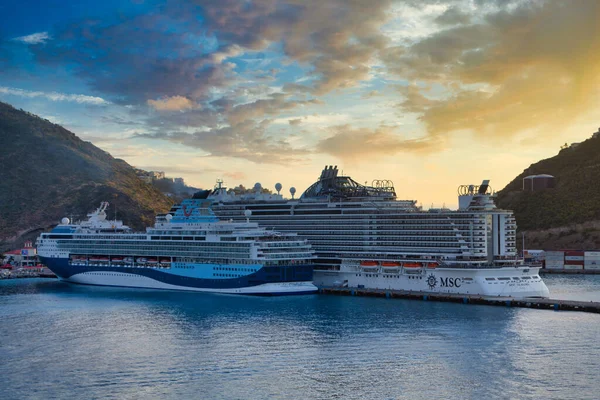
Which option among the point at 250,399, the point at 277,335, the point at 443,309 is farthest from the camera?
the point at 443,309

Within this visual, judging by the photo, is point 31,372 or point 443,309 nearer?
point 31,372

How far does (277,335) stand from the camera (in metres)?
50.4

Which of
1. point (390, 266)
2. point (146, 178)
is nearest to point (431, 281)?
point (390, 266)

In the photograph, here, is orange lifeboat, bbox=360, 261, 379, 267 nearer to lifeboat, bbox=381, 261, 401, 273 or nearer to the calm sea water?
lifeboat, bbox=381, 261, 401, 273

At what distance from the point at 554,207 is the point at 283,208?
83.8 meters

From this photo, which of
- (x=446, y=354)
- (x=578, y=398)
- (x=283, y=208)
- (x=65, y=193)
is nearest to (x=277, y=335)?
(x=446, y=354)

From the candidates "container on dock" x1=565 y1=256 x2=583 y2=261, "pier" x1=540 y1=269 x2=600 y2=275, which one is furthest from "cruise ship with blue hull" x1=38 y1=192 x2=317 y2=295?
"container on dock" x1=565 y1=256 x2=583 y2=261

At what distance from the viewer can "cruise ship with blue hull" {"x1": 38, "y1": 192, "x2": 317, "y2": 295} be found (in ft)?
240

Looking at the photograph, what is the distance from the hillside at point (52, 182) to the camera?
444 feet

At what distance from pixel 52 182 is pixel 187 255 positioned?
77.6 meters

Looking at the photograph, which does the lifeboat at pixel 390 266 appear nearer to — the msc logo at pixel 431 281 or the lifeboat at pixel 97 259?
the msc logo at pixel 431 281

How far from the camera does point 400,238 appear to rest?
75.6 metres

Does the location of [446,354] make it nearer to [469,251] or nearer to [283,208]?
[469,251]

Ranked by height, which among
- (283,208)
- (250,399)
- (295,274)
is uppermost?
(283,208)
